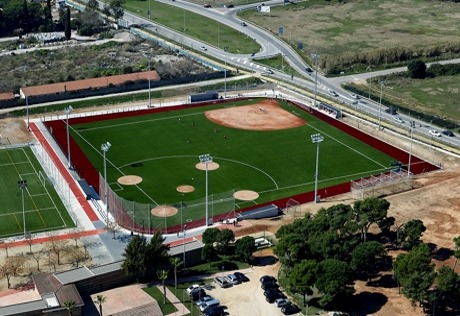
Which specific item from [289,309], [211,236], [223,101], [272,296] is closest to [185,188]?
[211,236]

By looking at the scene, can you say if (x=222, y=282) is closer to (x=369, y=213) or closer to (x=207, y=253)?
(x=207, y=253)

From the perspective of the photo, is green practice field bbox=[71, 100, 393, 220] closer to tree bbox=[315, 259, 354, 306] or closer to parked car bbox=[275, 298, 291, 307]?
parked car bbox=[275, 298, 291, 307]

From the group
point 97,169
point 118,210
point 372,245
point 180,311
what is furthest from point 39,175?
point 372,245

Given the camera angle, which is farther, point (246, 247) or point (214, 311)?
point (246, 247)

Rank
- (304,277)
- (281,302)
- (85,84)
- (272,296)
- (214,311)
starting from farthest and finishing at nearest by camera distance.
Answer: (85,84) < (272,296) < (281,302) < (214,311) < (304,277)

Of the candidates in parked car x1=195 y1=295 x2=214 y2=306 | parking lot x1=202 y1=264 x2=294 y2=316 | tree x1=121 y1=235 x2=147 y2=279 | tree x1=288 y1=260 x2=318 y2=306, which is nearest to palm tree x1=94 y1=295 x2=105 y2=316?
tree x1=121 y1=235 x2=147 y2=279

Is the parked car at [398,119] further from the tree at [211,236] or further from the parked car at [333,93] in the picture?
the tree at [211,236]

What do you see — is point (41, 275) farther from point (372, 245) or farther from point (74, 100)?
point (74, 100)
